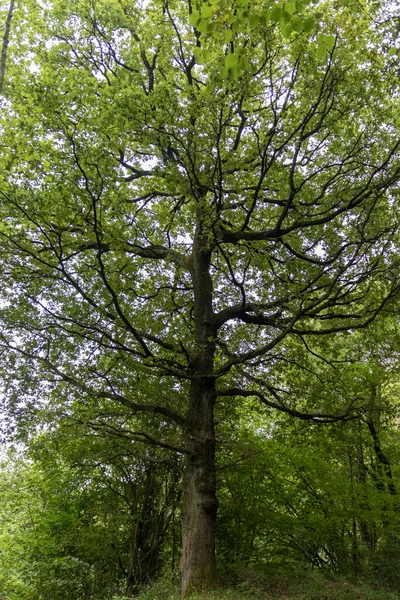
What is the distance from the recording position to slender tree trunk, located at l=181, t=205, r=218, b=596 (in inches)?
225

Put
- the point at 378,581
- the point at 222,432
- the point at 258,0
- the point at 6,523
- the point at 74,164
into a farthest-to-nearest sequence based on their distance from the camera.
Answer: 1. the point at 6,523
2. the point at 222,432
3. the point at 378,581
4. the point at 74,164
5. the point at 258,0

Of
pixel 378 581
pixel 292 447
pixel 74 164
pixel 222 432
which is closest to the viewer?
pixel 74 164

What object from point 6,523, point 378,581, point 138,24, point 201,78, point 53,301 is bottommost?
point 378,581

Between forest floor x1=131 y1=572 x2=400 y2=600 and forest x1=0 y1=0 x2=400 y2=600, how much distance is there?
53 mm

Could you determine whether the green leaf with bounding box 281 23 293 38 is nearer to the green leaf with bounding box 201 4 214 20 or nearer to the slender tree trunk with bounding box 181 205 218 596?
the green leaf with bounding box 201 4 214 20

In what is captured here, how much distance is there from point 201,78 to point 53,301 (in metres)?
5.77

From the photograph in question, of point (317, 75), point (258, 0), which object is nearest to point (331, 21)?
point (317, 75)

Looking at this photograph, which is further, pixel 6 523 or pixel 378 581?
pixel 6 523

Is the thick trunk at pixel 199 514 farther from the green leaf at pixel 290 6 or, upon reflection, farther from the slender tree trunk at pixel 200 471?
the green leaf at pixel 290 6

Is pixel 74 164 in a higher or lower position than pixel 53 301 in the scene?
higher

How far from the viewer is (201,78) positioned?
30.0 ft

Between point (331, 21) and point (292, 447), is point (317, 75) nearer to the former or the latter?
point (331, 21)

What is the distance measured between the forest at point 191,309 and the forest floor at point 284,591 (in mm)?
53

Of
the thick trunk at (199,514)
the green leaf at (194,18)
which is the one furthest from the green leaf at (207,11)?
the thick trunk at (199,514)
